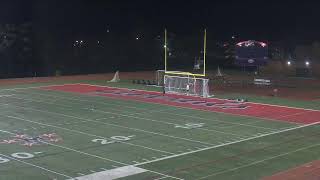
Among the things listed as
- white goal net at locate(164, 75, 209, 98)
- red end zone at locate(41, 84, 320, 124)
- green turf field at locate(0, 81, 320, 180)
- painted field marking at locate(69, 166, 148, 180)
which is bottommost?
painted field marking at locate(69, 166, 148, 180)

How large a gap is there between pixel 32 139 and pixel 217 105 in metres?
11.4

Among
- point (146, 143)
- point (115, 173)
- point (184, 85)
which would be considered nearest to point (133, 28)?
point (184, 85)

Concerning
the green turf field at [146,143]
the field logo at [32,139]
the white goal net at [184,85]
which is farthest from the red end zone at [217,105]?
the field logo at [32,139]

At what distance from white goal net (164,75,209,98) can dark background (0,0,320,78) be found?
61.6ft

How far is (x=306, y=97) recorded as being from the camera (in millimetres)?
29953

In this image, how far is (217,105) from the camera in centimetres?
2562

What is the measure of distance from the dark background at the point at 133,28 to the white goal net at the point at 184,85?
1878cm

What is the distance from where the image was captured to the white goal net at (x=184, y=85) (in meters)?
30.1

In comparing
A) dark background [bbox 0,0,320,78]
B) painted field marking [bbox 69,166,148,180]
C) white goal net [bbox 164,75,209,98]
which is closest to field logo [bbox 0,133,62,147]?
painted field marking [bbox 69,166,148,180]

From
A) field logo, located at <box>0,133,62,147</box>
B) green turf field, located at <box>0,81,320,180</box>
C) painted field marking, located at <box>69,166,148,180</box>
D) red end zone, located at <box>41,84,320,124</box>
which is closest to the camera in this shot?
painted field marking, located at <box>69,166,148,180</box>

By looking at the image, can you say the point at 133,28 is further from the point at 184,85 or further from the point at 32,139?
the point at 32,139

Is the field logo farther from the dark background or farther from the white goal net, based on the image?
the dark background

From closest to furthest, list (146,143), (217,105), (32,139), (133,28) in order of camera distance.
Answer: (146,143) < (32,139) < (217,105) < (133,28)

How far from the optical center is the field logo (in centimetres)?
1623
